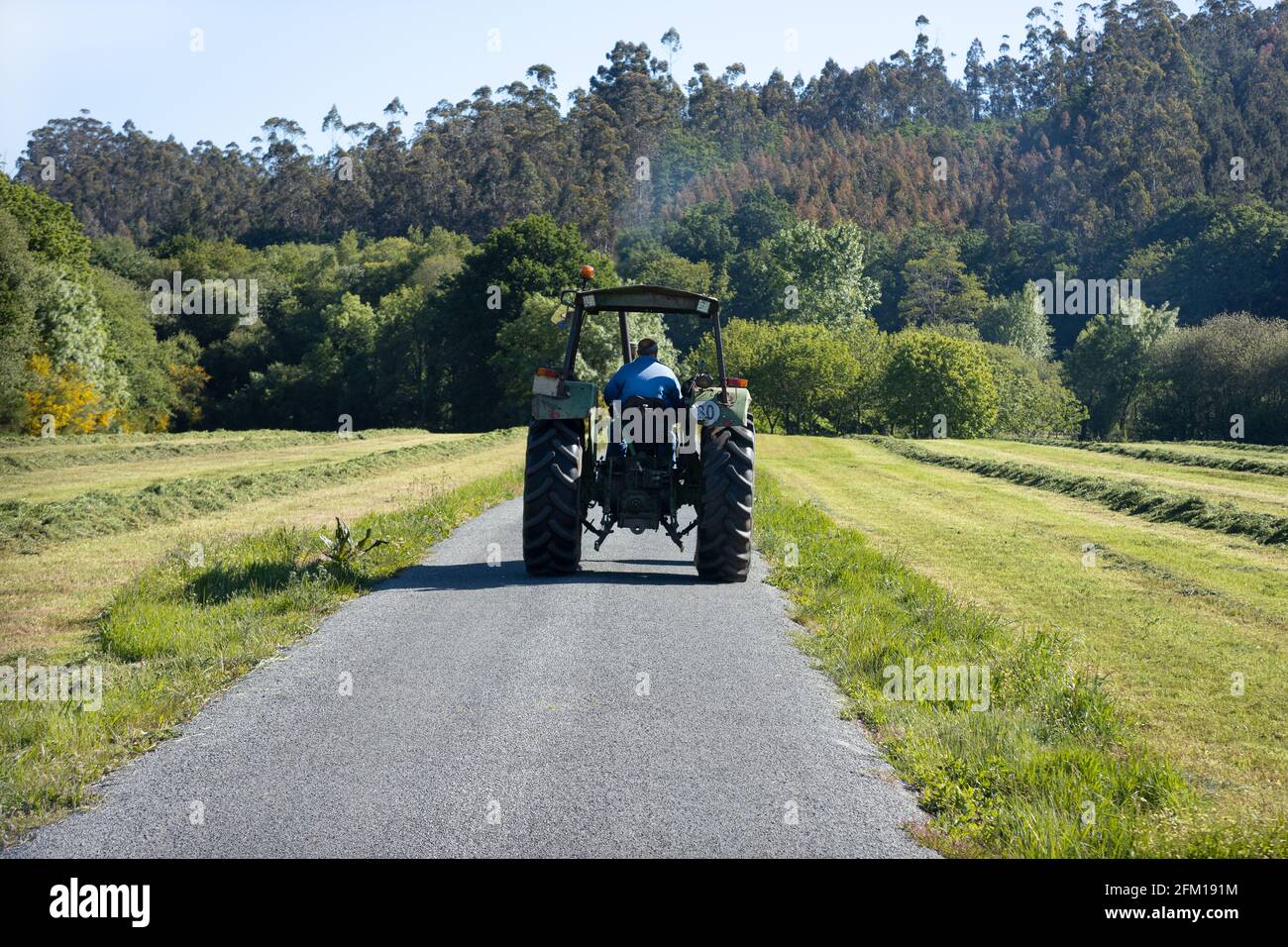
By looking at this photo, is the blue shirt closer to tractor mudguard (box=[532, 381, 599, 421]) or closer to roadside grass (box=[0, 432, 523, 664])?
tractor mudguard (box=[532, 381, 599, 421])

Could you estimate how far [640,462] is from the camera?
46.0ft

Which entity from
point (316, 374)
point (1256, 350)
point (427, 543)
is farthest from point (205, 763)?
point (316, 374)

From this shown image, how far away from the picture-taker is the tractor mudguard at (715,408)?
13.8 metres

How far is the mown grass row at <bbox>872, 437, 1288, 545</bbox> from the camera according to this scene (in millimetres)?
19469

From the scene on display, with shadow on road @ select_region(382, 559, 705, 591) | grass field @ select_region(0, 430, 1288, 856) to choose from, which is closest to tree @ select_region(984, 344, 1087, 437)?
grass field @ select_region(0, 430, 1288, 856)

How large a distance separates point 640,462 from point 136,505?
12.0 meters

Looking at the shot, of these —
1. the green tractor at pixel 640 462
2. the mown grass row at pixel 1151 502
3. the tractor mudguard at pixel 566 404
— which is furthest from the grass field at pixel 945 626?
the tractor mudguard at pixel 566 404

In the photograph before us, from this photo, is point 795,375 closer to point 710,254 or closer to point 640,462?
point 710,254

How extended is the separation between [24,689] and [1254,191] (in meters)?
152

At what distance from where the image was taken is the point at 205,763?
6832 mm

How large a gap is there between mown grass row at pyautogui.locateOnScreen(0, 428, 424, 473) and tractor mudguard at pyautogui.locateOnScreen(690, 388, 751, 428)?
2809 cm

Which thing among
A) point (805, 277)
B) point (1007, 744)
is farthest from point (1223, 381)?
point (1007, 744)

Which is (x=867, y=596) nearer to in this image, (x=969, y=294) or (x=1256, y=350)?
(x=1256, y=350)

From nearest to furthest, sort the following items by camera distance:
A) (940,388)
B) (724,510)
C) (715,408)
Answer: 1. (724,510)
2. (715,408)
3. (940,388)
